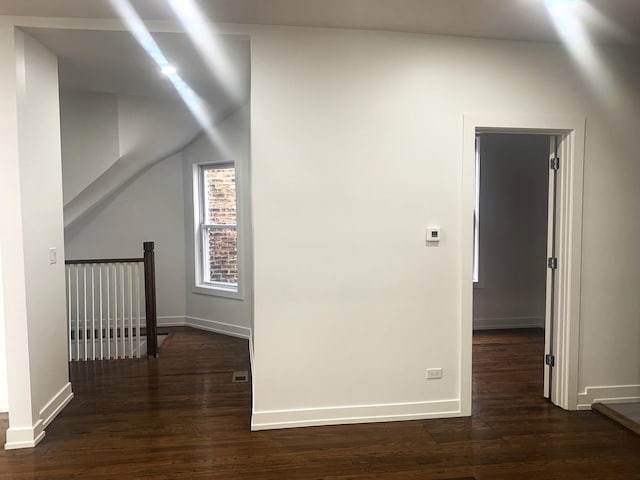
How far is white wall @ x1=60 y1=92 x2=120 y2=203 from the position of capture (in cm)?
424

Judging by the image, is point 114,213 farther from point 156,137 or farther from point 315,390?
point 315,390

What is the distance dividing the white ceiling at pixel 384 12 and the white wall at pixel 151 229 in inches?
133

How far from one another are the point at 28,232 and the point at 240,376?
205 cm

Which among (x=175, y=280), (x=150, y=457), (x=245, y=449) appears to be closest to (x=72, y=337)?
(x=175, y=280)

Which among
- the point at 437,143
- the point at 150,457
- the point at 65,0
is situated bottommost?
the point at 150,457

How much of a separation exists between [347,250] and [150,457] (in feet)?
5.68

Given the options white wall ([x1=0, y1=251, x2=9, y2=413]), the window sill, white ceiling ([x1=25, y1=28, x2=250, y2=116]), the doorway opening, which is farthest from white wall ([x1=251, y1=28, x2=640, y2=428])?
the window sill

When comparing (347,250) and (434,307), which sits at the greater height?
(347,250)

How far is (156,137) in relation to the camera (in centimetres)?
473

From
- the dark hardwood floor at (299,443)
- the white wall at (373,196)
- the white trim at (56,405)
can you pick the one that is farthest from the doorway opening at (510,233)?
the white trim at (56,405)

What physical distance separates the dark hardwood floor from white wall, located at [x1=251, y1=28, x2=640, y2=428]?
0.78ft

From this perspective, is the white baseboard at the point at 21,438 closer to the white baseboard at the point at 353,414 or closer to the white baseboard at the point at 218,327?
the white baseboard at the point at 353,414

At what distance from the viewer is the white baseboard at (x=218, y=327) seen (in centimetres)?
539

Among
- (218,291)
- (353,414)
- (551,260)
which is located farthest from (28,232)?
(551,260)
